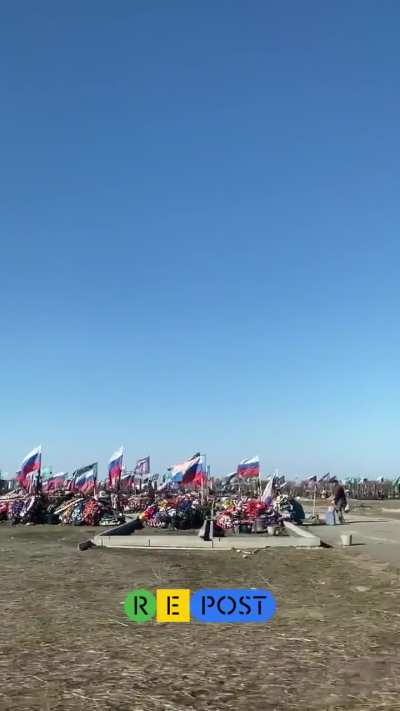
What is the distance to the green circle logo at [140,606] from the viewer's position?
10.1 metres

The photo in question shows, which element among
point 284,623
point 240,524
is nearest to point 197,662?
point 284,623

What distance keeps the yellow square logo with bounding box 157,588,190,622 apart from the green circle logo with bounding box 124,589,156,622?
0.41 feet

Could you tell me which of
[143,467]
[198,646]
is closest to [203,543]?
[198,646]

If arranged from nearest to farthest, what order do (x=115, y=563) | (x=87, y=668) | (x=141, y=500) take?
(x=87, y=668) → (x=115, y=563) → (x=141, y=500)

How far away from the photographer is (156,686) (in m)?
6.81

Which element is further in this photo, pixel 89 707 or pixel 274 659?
pixel 274 659

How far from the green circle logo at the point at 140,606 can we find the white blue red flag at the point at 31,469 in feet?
86.2

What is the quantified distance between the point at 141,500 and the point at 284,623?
3598 centimetres

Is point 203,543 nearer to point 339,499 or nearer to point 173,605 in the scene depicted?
point 173,605

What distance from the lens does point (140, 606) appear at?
10570 mm

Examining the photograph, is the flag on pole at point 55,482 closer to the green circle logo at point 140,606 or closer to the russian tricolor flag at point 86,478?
the russian tricolor flag at point 86,478

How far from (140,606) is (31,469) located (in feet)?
92.5

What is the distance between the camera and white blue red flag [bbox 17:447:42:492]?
3694 cm

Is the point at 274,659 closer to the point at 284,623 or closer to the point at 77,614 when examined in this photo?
the point at 284,623
